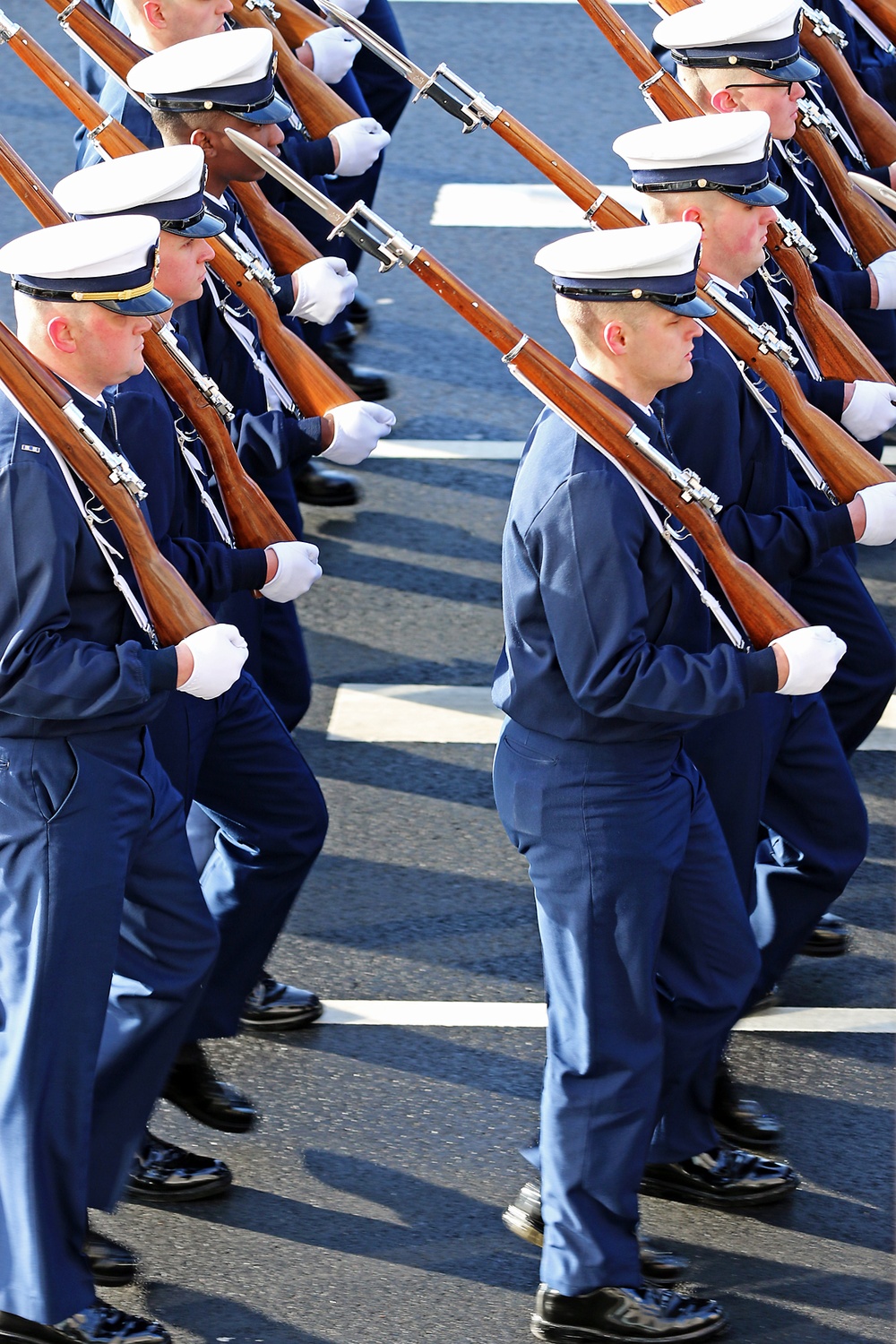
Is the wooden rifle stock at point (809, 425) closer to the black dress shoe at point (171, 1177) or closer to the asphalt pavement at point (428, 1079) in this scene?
the asphalt pavement at point (428, 1079)

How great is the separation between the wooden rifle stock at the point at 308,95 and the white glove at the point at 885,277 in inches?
64.4

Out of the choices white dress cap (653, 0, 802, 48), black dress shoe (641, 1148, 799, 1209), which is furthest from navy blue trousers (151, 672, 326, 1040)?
white dress cap (653, 0, 802, 48)

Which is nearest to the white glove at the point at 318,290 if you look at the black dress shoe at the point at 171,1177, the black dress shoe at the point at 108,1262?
the black dress shoe at the point at 171,1177

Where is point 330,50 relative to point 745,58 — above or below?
below

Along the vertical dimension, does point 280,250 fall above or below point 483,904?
above

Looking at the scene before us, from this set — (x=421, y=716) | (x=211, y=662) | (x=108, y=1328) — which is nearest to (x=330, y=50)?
(x=421, y=716)

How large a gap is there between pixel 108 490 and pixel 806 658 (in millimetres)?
1347

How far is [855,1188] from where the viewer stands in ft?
15.9

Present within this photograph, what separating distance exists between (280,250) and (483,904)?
1.78 metres

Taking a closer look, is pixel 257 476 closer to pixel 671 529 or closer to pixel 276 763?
pixel 276 763

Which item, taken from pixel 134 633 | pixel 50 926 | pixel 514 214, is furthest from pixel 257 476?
pixel 514 214

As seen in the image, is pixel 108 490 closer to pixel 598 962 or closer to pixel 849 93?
pixel 598 962

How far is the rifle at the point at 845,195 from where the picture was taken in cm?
659

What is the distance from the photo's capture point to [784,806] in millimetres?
5172
